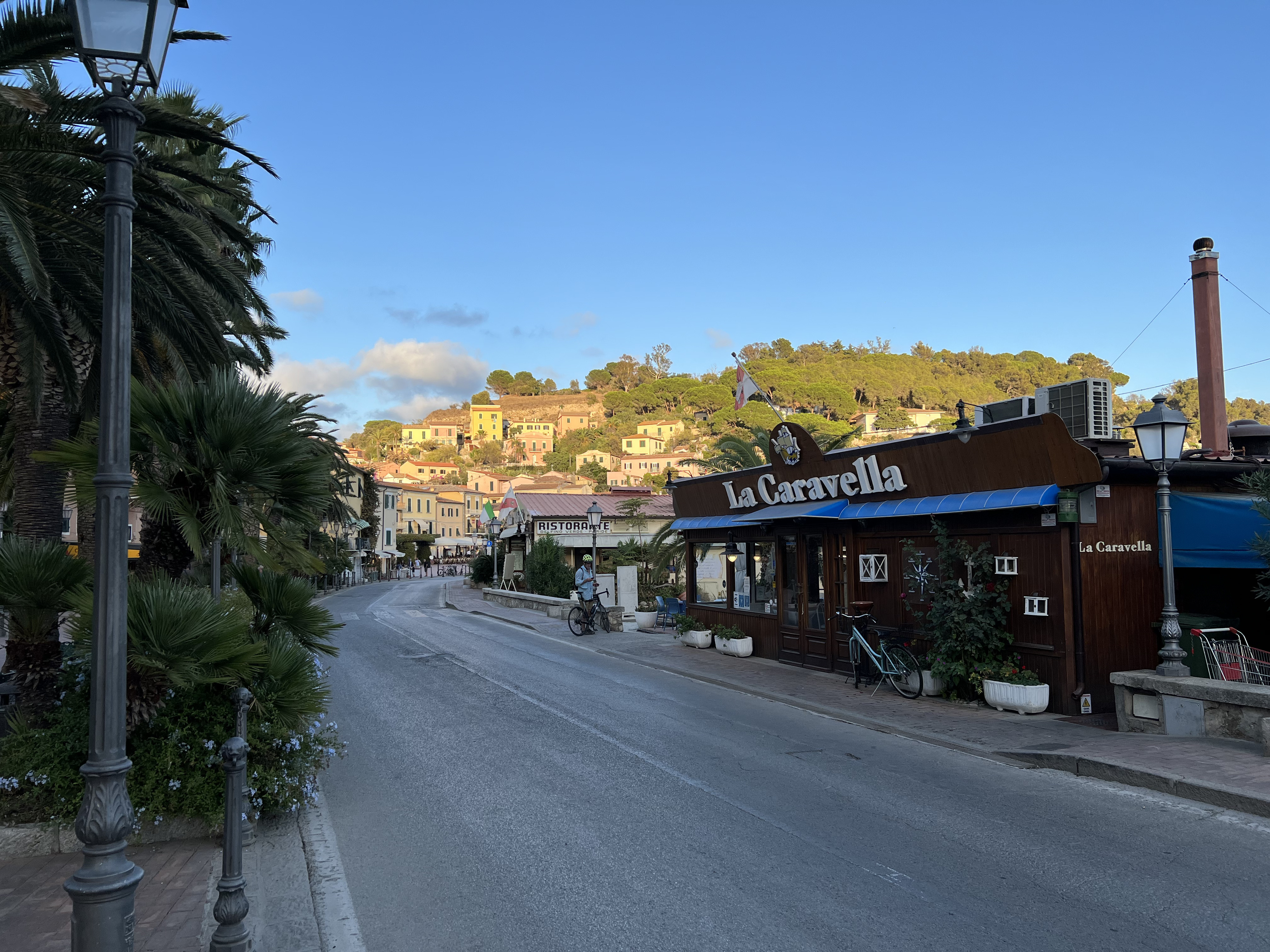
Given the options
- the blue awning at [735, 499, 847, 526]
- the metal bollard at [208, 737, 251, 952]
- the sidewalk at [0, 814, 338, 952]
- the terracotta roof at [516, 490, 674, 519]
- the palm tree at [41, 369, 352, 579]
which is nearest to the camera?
the metal bollard at [208, 737, 251, 952]

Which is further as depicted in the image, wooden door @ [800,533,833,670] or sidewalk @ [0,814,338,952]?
wooden door @ [800,533,833,670]

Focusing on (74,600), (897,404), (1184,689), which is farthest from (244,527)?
(897,404)

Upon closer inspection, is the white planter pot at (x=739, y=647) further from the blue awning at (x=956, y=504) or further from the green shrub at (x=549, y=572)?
the green shrub at (x=549, y=572)

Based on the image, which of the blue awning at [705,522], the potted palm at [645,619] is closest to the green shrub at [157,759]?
the blue awning at [705,522]

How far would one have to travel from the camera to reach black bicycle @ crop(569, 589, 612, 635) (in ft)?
74.1

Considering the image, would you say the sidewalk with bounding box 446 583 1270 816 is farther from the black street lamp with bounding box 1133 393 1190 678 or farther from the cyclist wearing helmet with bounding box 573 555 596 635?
the cyclist wearing helmet with bounding box 573 555 596 635

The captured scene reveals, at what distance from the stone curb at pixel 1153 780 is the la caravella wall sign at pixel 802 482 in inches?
225

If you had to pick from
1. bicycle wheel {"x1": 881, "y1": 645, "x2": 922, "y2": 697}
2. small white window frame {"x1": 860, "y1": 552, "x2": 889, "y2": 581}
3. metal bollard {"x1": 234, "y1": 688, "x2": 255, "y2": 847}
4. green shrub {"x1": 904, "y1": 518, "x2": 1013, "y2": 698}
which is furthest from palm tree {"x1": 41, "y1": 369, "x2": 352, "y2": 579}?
small white window frame {"x1": 860, "y1": 552, "x2": 889, "y2": 581}

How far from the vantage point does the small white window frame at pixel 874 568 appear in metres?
13.8

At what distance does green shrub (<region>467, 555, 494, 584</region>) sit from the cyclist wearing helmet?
25867 millimetres

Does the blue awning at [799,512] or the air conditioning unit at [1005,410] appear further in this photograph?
the blue awning at [799,512]

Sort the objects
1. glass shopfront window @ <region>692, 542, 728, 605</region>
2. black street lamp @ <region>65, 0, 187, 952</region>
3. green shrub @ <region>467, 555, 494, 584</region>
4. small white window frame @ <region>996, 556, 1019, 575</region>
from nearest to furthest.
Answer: black street lamp @ <region>65, 0, 187, 952</region>
small white window frame @ <region>996, 556, 1019, 575</region>
glass shopfront window @ <region>692, 542, 728, 605</region>
green shrub @ <region>467, 555, 494, 584</region>

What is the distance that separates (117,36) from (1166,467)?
10278mm

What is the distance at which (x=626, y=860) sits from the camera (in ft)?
19.2
